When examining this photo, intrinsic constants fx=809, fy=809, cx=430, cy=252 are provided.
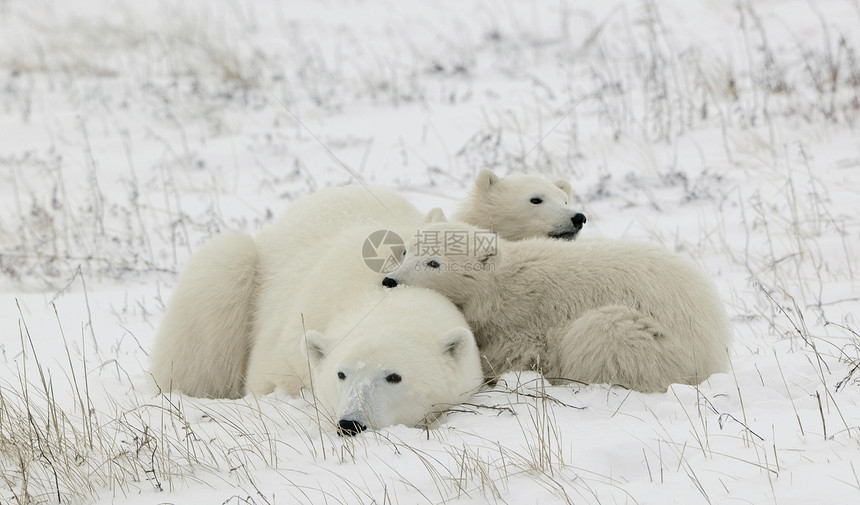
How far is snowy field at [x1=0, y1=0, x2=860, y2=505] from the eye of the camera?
3.17 m

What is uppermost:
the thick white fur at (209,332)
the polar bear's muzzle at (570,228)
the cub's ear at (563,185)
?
the cub's ear at (563,185)

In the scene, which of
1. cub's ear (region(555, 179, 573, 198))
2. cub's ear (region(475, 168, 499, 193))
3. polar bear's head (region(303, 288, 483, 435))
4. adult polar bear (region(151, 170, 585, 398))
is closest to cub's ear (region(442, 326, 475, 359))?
polar bear's head (region(303, 288, 483, 435))

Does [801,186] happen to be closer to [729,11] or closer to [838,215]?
[838,215]

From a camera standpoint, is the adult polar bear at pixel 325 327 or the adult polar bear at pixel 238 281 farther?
the adult polar bear at pixel 238 281

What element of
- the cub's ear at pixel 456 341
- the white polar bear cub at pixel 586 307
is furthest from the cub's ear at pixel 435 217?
the cub's ear at pixel 456 341

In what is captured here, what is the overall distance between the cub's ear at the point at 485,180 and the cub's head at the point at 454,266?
107 cm

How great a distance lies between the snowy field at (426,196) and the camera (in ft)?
10.4

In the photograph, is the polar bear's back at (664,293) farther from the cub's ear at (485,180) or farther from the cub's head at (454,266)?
the cub's ear at (485,180)

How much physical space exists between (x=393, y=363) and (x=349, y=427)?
0.33m

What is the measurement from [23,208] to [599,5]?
433 inches

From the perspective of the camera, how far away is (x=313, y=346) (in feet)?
12.6

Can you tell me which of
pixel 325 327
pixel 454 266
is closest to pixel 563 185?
pixel 454 266

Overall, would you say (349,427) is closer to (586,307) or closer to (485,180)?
(586,307)

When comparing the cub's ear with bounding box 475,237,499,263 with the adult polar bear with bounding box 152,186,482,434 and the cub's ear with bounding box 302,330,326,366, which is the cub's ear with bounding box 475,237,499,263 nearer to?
the adult polar bear with bounding box 152,186,482,434
